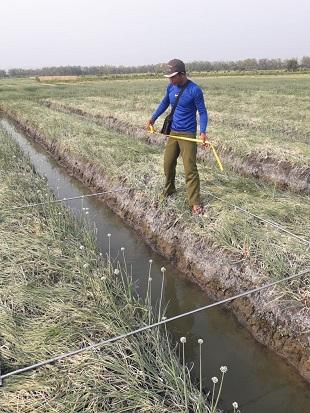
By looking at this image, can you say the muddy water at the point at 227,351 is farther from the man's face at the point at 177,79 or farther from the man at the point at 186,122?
the man's face at the point at 177,79

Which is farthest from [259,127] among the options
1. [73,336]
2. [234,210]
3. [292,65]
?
[292,65]

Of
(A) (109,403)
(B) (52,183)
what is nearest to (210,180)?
(B) (52,183)

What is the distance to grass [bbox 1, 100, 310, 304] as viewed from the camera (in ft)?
15.7

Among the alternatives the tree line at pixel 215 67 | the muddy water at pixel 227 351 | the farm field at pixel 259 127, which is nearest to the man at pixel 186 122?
the muddy water at pixel 227 351

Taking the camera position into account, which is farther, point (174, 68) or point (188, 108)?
point (188, 108)

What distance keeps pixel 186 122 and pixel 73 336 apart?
11.6 feet

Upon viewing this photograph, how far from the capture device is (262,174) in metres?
9.40

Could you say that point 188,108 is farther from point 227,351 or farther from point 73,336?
point 73,336

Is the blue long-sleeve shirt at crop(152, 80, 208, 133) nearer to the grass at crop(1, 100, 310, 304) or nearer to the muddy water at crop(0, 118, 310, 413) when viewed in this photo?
the grass at crop(1, 100, 310, 304)

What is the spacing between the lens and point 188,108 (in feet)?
18.9

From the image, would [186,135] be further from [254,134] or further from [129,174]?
[254,134]

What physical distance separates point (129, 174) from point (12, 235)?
3.60 metres

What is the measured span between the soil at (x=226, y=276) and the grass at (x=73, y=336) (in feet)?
4.21

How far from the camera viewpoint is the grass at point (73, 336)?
296 centimetres
